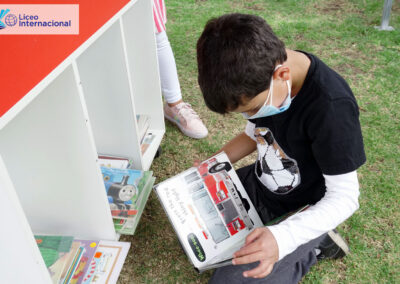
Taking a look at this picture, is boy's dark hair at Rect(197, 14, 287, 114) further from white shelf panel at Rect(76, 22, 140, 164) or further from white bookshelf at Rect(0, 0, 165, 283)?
white shelf panel at Rect(76, 22, 140, 164)

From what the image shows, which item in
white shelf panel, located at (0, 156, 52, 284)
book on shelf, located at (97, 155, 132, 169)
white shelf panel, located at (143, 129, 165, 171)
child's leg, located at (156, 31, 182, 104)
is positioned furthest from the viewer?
child's leg, located at (156, 31, 182, 104)

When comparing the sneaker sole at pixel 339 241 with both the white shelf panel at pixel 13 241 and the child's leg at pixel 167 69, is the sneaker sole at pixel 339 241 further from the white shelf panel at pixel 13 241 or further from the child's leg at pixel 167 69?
the child's leg at pixel 167 69

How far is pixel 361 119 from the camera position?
1809 mm

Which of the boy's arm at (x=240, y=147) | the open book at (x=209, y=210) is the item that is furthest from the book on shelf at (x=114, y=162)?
the boy's arm at (x=240, y=147)

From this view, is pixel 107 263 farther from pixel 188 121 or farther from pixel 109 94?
pixel 188 121

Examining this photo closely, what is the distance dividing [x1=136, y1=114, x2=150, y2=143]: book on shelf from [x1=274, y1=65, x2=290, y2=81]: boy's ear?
85 centimetres

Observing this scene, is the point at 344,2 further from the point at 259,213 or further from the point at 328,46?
the point at 259,213

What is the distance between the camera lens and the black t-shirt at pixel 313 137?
79cm

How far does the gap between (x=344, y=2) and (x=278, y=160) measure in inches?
104

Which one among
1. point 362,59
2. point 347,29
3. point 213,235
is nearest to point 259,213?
point 213,235

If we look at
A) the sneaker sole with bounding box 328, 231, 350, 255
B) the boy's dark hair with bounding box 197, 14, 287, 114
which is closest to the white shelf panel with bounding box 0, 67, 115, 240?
the boy's dark hair with bounding box 197, 14, 287, 114

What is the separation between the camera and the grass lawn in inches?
47.9

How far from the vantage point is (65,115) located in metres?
0.86

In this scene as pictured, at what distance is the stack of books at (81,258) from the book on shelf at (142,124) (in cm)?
51
